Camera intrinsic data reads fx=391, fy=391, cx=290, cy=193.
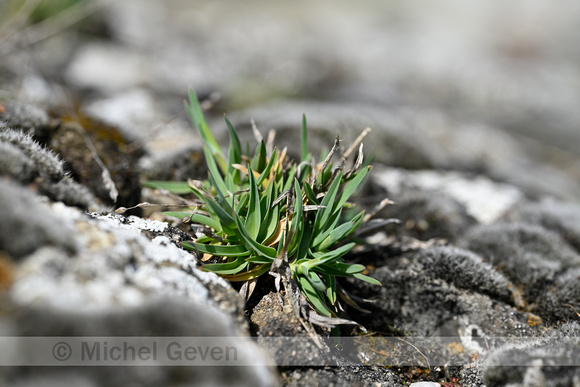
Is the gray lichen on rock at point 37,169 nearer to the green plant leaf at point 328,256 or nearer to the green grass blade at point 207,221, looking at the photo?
the green grass blade at point 207,221

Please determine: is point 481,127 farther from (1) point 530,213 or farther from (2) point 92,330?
(2) point 92,330

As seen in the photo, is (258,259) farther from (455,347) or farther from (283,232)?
(455,347)

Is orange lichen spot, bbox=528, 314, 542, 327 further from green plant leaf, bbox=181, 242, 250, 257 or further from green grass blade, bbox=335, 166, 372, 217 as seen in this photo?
green plant leaf, bbox=181, 242, 250, 257

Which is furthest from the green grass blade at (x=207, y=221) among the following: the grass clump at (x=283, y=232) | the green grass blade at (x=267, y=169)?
the green grass blade at (x=267, y=169)

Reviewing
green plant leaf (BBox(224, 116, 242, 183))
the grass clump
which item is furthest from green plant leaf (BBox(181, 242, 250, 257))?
green plant leaf (BBox(224, 116, 242, 183))

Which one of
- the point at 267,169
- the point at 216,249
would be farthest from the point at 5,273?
the point at 267,169

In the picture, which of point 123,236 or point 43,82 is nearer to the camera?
point 123,236

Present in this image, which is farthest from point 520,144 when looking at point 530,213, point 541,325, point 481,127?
point 541,325
